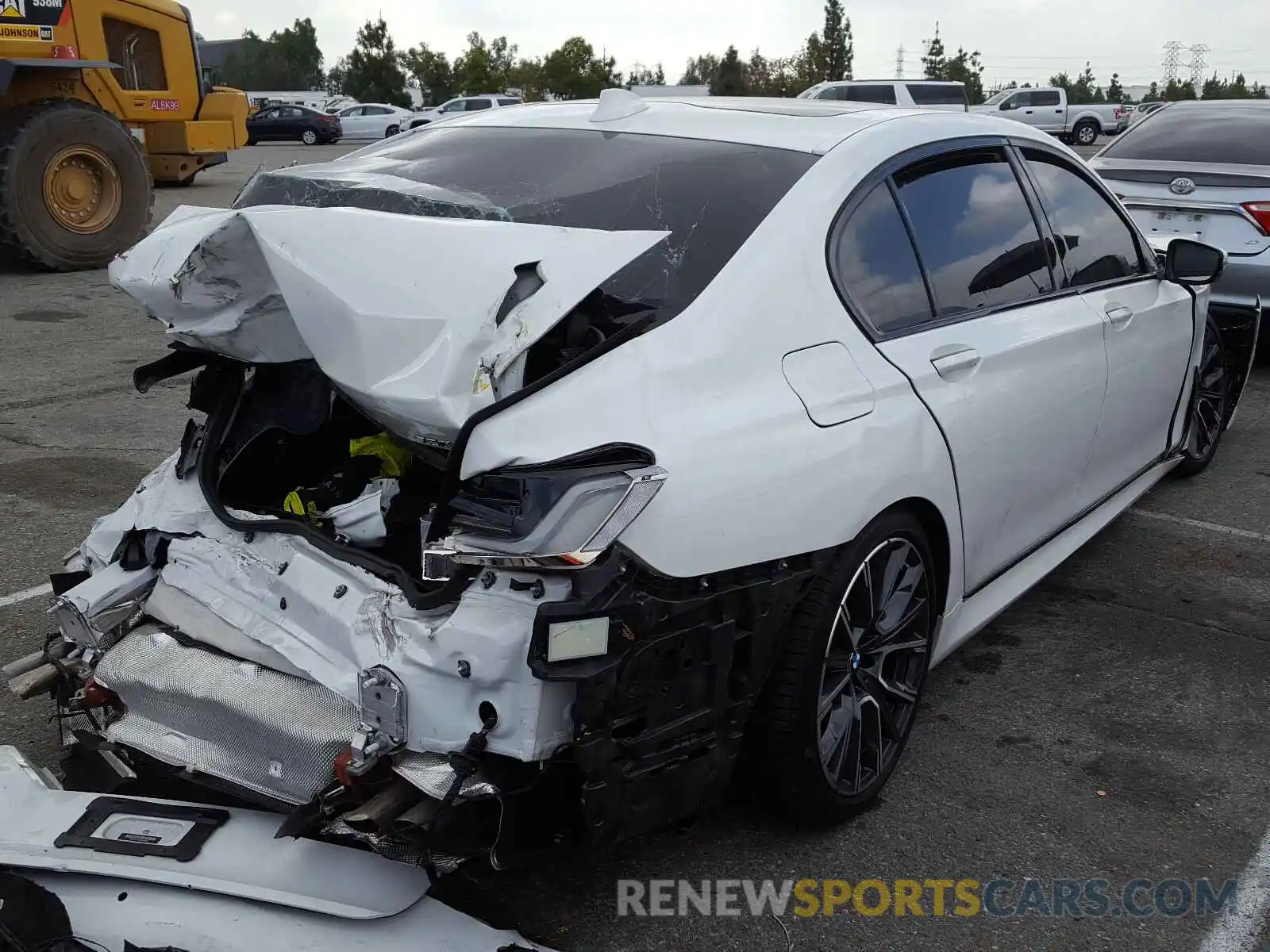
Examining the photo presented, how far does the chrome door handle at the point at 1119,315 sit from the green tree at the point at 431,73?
235ft

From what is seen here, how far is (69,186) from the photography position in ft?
35.1

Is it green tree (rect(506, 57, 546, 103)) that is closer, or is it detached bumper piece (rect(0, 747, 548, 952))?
detached bumper piece (rect(0, 747, 548, 952))

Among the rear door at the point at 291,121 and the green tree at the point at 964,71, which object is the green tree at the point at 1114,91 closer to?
the green tree at the point at 964,71

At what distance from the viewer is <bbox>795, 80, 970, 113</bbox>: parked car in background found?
2402cm

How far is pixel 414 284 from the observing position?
2520 millimetres

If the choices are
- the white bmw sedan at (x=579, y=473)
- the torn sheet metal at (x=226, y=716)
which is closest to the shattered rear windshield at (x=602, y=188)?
the white bmw sedan at (x=579, y=473)

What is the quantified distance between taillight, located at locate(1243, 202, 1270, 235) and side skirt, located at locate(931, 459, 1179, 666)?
3460mm

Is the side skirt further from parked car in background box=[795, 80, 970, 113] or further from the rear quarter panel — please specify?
parked car in background box=[795, 80, 970, 113]

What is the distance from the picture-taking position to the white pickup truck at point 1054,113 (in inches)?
1487

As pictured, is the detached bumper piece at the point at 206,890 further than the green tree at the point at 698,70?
No

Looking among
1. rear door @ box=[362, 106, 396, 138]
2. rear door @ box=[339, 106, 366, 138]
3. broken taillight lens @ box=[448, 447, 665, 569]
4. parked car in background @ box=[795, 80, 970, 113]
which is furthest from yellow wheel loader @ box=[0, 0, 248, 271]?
rear door @ box=[362, 106, 396, 138]

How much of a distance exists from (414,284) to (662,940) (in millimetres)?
1508

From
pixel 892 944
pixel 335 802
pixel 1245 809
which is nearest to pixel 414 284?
pixel 335 802

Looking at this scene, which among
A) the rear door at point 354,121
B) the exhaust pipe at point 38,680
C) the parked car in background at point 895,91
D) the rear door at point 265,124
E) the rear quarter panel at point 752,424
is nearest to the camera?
the rear quarter panel at point 752,424
